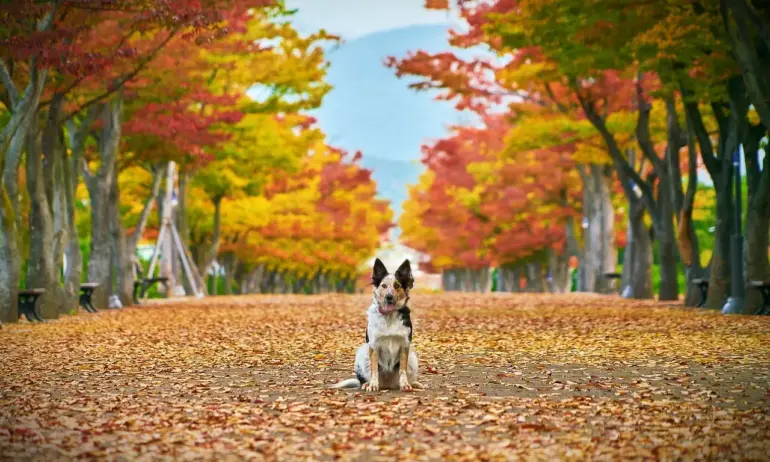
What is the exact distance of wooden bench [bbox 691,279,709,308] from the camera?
2586 cm

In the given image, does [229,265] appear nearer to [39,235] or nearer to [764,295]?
[39,235]

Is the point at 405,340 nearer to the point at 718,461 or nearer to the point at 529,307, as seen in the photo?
the point at 718,461

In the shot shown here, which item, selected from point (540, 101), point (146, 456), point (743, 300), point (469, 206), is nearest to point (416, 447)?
point (146, 456)

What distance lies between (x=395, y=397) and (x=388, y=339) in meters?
0.46

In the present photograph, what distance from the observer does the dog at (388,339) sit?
935cm

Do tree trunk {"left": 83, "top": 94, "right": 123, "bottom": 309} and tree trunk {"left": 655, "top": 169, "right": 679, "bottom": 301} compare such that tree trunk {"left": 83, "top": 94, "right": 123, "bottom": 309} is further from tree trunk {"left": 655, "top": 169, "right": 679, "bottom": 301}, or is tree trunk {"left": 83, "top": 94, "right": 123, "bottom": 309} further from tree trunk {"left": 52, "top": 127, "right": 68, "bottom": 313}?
tree trunk {"left": 655, "top": 169, "right": 679, "bottom": 301}

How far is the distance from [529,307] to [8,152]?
40.3 feet

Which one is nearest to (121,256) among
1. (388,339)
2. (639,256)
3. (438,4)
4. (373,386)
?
(438,4)

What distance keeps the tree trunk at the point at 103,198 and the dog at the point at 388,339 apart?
18.1 m

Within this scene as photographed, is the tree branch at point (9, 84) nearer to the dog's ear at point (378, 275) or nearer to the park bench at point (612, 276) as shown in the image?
the dog's ear at point (378, 275)

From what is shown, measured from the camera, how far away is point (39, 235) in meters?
22.3

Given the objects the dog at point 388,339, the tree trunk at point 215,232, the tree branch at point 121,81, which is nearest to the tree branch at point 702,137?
the tree branch at point 121,81

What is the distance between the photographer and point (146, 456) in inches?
277

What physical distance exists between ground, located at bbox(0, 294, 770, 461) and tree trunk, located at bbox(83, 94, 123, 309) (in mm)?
9271
